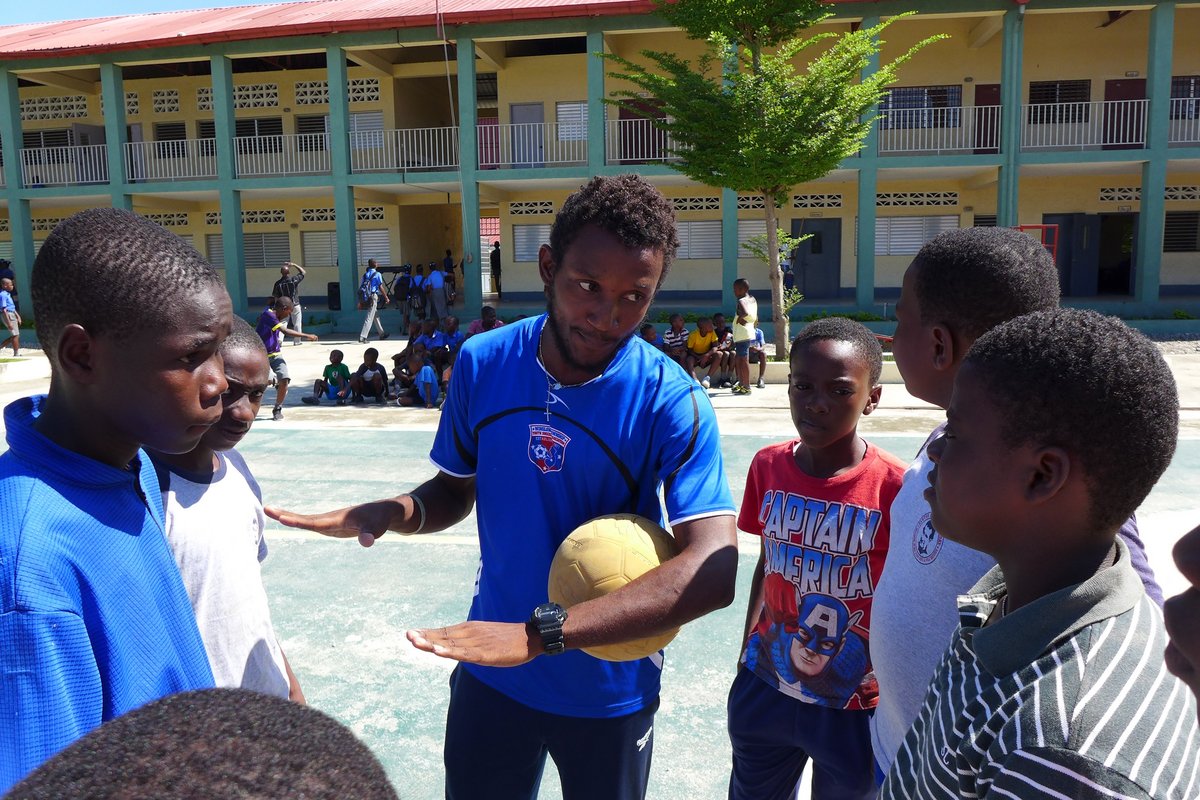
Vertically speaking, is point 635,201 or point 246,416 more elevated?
point 635,201

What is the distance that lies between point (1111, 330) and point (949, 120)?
78.9ft

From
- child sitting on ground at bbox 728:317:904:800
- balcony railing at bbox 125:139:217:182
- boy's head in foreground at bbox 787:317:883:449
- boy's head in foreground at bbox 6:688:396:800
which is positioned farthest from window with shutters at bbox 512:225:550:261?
boy's head in foreground at bbox 6:688:396:800

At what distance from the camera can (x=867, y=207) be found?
67.5 ft

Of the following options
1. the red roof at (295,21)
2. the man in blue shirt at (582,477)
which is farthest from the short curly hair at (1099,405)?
the red roof at (295,21)

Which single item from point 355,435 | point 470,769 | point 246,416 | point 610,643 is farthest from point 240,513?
point 355,435

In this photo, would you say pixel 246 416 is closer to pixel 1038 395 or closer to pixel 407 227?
pixel 1038 395

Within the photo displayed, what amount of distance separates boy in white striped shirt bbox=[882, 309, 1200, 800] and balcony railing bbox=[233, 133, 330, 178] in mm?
24883

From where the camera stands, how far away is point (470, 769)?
2.17 metres

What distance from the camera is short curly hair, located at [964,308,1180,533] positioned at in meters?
1.28

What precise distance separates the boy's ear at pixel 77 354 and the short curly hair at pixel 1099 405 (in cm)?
148

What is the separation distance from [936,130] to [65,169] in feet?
77.1

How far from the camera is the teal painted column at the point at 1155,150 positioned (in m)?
19.5

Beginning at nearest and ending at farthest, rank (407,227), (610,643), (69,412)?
(69,412) < (610,643) < (407,227)

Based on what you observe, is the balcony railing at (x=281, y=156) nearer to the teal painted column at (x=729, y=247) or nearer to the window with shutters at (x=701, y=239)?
the window with shutters at (x=701, y=239)
